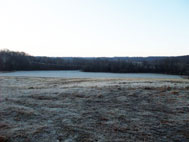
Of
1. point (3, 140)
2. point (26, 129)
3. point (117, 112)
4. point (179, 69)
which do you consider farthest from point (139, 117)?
point (179, 69)

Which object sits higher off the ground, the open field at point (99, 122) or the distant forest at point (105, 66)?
the distant forest at point (105, 66)

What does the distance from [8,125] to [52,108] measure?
7.45ft

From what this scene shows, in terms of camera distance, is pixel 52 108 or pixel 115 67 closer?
pixel 52 108

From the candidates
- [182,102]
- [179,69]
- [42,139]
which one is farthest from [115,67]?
[42,139]

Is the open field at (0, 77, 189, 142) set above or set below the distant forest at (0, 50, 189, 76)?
below

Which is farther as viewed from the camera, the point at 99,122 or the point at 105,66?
the point at 105,66

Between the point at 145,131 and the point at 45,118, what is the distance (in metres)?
3.67

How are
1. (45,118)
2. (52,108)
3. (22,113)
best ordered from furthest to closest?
(52,108) < (22,113) < (45,118)

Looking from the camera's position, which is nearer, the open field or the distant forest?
the open field

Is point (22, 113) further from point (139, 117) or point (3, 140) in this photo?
point (139, 117)

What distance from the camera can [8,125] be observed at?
5.20 meters

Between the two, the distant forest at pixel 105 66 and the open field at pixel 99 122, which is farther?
the distant forest at pixel 105 66

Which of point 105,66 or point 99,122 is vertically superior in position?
point 105,66

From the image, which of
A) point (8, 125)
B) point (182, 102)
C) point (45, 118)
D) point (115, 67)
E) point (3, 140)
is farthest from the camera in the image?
point (115, 67)
